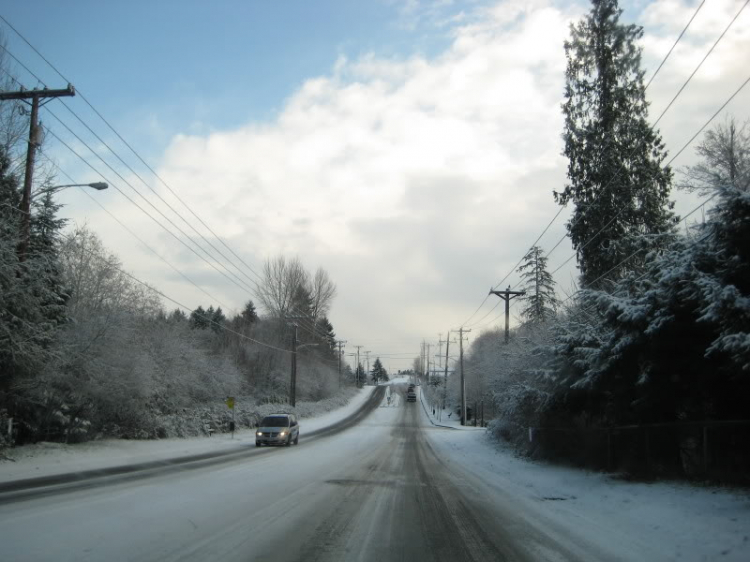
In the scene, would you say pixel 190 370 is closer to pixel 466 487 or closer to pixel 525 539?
pixel 466 487

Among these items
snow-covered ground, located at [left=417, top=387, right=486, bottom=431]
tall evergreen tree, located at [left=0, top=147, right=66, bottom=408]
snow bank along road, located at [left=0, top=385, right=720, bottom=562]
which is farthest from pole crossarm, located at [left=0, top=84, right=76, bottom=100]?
snow-covered ground, located at [left=417, top=387, right=486, bottom=431]

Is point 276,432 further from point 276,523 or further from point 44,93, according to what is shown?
point 276,523

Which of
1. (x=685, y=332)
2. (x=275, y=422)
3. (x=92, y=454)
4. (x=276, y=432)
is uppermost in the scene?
(x=685, y=332)

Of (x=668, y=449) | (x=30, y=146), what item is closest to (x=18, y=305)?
(x=30, y=146)

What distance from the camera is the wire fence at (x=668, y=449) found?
1145 cm

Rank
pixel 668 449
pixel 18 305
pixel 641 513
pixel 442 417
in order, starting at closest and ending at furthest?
pixel 641 513
pixel 668 449
pixel 18 305
pixel 442 417

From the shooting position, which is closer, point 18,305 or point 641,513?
point 641,513

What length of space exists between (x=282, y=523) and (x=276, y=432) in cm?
2408

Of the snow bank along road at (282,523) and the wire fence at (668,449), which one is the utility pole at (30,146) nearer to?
the snow bank along road at (282,523)

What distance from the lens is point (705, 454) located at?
12.1 m

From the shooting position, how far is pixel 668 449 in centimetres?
1388

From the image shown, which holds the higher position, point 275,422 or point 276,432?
point 275,422

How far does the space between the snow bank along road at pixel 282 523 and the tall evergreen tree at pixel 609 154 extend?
1392 cm

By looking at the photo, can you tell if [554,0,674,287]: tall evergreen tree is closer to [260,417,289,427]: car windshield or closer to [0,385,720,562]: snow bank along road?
[0,385,720,562]: snow bank along road
